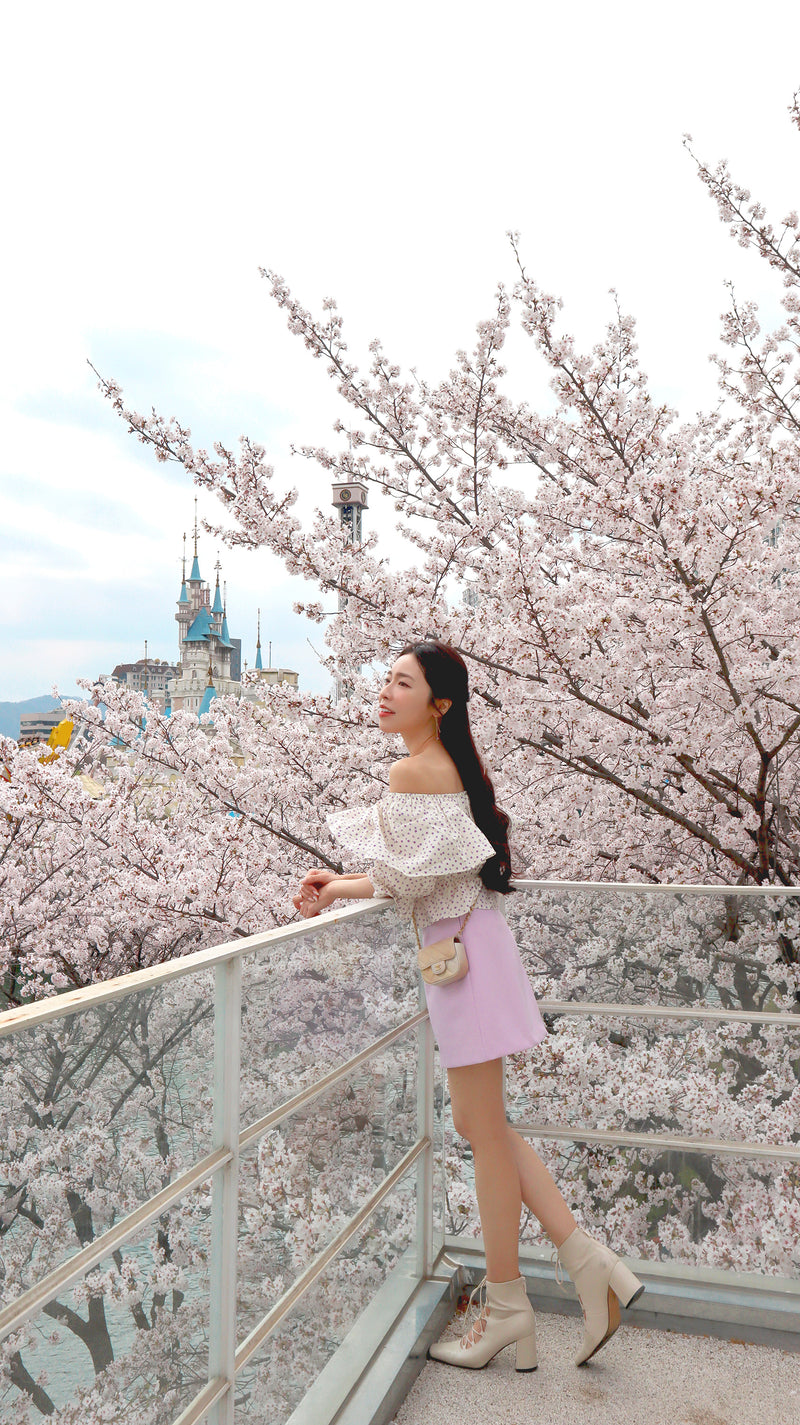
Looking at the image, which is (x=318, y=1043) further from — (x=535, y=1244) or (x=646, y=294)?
(x=646, y=294)

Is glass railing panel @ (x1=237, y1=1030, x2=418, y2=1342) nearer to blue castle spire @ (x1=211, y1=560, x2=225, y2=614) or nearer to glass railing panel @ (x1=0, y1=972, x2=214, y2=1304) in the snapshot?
glass railing panel @ (x1=0, y1=972, x2=214, y2=1304)

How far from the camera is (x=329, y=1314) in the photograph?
69.5 inches

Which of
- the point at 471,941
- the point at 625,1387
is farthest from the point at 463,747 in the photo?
the point at 625,1387

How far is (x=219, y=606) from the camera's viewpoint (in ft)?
280

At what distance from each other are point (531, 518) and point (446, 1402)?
4649 millimetres

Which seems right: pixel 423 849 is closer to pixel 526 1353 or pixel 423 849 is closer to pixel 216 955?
pixel 216 955

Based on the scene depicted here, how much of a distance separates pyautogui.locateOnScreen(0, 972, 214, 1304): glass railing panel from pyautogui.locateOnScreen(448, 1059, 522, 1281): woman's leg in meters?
0.88

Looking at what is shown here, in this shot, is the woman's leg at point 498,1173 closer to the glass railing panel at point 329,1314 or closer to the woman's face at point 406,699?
the glass railing panel at point 329,1314

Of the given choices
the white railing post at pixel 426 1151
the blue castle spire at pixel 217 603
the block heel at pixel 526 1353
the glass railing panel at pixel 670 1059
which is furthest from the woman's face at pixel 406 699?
the blue castle spire at pixel 217 603

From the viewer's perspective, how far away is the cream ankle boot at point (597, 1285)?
2096 millimetres

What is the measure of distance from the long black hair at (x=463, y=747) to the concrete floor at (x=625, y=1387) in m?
1.07

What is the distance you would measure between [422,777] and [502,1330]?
1225mm

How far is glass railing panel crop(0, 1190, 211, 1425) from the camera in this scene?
957 millimetres

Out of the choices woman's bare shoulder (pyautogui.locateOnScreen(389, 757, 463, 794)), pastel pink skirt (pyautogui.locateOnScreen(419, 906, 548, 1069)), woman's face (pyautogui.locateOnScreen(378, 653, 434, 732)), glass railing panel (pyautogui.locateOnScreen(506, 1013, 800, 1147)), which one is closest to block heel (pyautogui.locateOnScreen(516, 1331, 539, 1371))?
glass railing panel (pyautogui.locateOnScreen(506, 1013, 800, 1147))
